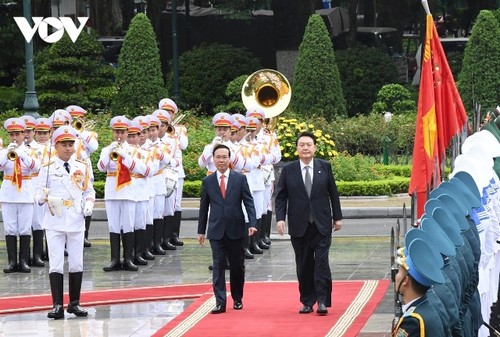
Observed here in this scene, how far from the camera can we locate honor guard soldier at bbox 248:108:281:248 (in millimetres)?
21058

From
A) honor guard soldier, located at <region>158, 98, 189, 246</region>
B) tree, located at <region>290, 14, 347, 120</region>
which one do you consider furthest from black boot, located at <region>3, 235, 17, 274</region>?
tree, located at <region>290, 14, 347, 120</region>

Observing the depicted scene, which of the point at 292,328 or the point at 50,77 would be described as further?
the point at 50,77

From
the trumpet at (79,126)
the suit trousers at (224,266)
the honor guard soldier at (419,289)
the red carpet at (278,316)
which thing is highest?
the honor guard soldier at (419,289)

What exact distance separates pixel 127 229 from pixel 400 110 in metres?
18.7

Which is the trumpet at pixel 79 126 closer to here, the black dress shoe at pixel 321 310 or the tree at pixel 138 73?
the black dress shoe at pixel 321 310

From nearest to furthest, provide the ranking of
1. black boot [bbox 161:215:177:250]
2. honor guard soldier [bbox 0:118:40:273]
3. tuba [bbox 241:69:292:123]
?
1. honor guard soldier [bbox 0:118:40:273]
2. black boot [bbox 161:215:177:250]
3. tuba [bbox 241:69:292:123]

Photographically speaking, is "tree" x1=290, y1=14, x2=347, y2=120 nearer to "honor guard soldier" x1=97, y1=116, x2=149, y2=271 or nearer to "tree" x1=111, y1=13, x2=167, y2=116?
"tree" x1=111, y1=13, x2=167, y2=116

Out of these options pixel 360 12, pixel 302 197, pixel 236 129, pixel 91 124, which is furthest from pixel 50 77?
pixel 360 12

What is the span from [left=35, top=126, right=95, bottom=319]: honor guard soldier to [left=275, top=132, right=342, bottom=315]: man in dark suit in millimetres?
2084

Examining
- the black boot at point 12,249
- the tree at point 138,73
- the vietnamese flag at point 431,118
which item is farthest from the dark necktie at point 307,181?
the tree at point 138,73

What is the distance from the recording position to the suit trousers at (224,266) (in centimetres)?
1575

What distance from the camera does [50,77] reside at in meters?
37.2

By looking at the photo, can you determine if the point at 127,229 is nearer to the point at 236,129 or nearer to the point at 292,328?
the point at 236,129

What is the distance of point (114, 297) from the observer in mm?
17156
